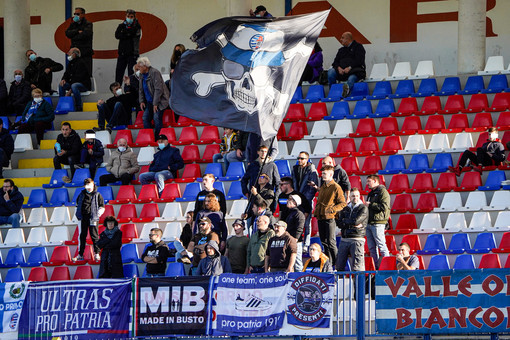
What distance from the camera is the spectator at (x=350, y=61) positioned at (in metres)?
22.2

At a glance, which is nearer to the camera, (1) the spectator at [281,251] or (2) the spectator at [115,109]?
(1) the spectator at [281,251]

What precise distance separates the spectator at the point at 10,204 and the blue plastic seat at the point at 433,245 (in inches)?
296

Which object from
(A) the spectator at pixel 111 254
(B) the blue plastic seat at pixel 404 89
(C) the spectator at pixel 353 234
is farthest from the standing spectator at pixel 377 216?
(B) the blue plastic seat at pixel 404 89

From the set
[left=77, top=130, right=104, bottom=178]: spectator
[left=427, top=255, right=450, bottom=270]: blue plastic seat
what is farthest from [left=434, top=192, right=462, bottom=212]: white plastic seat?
[left=77, top=130, right=104, bottom=178]: spectator

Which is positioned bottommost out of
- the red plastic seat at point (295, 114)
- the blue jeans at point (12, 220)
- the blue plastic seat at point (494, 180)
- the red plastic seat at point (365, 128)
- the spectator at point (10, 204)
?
the blue jeans at point (12, 220)

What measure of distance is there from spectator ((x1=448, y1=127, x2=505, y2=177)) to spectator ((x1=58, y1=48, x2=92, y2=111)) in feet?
29.0

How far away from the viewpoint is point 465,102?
2116 centimetres

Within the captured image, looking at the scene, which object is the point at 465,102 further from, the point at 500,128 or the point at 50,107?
the point at 50,107

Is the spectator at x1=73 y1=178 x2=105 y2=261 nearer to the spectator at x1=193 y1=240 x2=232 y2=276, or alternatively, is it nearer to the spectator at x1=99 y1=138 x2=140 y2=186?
the spectator at x1=99 y1=138 x2=140 y2=186

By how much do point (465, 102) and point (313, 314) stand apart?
8459mm

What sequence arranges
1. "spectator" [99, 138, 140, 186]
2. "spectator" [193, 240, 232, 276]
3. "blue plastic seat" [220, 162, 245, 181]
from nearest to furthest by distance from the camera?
"spectator" [193, 240, 232, 276] < "blue plastic seat" [220, 162, 245, 181] < "spectator" [99, 138, 140, 186]

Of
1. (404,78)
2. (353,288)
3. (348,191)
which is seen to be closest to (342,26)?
(404,78)

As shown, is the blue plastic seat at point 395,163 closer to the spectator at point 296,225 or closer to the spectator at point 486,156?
the spectator at point 486,156

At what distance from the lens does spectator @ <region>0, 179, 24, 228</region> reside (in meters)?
20.2
